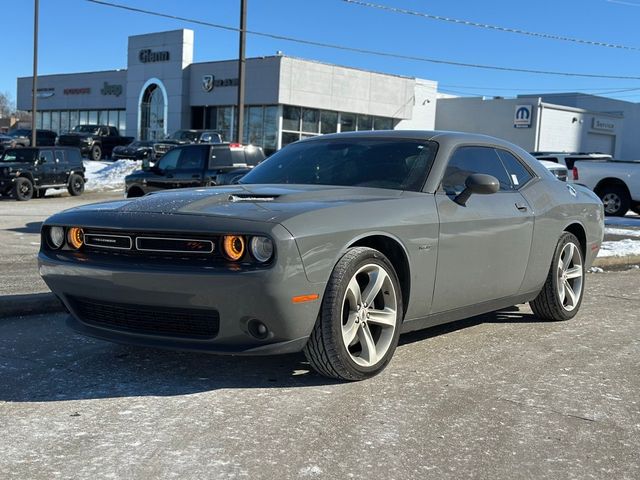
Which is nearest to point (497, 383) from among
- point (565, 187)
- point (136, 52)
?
point (565, 187)

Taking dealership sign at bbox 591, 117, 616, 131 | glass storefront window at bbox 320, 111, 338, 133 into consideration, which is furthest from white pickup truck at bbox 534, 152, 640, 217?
dealership sign at bbox 591, 117, 616, 131

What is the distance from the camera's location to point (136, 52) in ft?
147

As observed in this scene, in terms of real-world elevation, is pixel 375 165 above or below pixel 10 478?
above

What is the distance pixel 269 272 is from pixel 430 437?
1.11 metres

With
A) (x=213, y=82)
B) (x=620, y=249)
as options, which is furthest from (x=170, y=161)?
(x=213, y=82)

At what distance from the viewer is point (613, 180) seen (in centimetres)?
1897

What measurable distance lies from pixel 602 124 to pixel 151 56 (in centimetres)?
2837

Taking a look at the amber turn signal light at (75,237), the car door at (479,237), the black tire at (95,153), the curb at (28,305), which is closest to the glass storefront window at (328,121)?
the black tire at (95,153)

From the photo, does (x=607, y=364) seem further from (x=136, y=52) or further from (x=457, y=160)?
(x=136, y=52)

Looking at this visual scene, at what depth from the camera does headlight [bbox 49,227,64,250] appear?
14.4 feet

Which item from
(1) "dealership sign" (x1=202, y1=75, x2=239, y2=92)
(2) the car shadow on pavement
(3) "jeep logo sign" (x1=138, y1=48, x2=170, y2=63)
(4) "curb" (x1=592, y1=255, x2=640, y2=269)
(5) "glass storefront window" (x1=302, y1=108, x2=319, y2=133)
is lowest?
(2) the car shadow on pavement

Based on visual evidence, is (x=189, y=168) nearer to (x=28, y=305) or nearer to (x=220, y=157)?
(x=220, y=157)

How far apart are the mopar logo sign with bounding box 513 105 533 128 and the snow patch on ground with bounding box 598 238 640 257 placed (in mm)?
31033

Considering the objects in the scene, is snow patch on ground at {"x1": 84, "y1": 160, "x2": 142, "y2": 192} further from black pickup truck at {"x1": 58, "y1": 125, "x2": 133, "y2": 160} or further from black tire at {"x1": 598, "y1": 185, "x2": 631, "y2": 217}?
black tire at {"x1": 598, "y1": 185, "x2": 631, "y2": 217}
